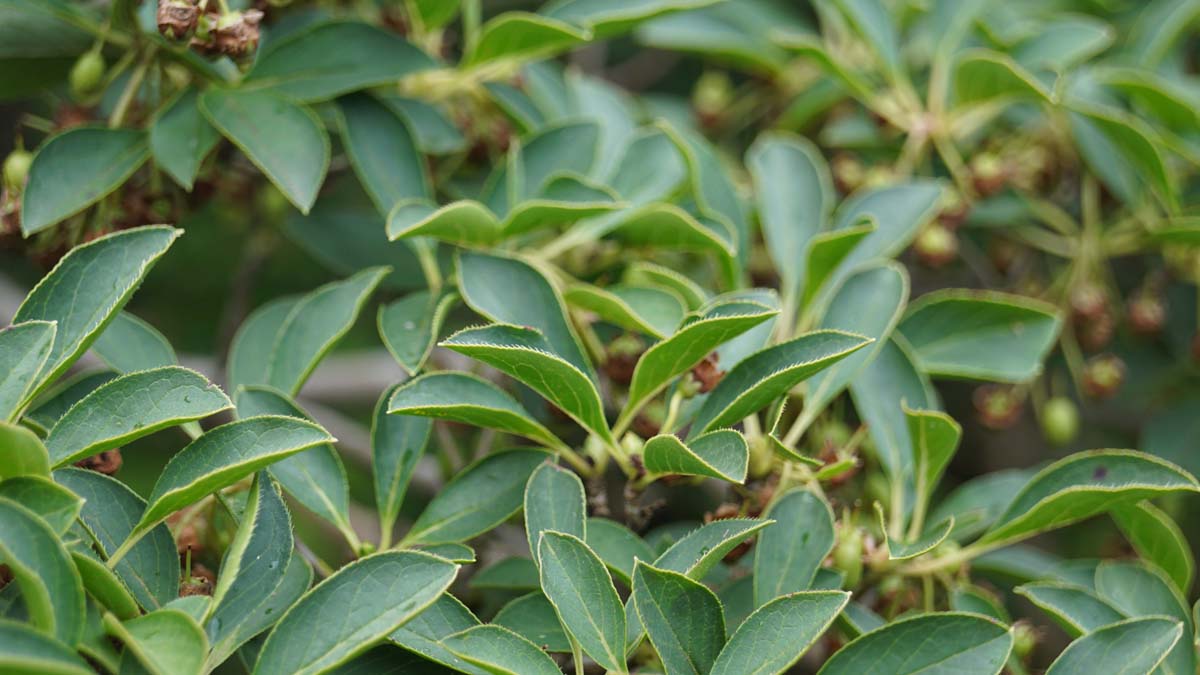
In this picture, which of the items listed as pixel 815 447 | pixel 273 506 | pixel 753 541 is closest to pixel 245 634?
pixel 273 506

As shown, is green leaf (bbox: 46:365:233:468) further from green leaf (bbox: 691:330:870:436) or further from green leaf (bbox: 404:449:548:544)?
green leaf (bbox: 691:330:870:436)

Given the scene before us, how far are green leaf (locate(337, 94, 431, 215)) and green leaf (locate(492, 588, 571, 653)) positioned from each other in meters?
0.47

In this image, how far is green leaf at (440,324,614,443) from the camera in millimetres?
860

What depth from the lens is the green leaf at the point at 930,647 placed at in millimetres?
838

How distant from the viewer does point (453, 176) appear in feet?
4.91

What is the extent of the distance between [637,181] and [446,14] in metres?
0.29

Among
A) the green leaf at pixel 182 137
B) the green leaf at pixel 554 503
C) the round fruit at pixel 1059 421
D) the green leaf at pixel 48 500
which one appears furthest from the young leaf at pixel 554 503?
the round fruit at pixel 1059 421

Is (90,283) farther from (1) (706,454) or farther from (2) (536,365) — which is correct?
(1) (706,454)

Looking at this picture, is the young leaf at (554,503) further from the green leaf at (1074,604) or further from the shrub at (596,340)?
the green leaf at (1074,604)

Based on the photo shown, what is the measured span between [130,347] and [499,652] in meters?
0.47

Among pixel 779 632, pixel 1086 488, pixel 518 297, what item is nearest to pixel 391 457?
pixel 518 297

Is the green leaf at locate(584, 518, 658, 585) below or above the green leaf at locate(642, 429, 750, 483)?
below

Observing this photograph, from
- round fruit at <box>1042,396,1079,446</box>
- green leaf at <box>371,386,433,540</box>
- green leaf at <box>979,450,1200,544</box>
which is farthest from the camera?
round fruit at <box>1042,396,1079,446</box>

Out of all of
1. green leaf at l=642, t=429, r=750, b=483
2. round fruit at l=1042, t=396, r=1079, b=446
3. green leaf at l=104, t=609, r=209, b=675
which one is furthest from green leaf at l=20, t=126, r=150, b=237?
round fruit at l=1042, t=396, r=1079, b=446
